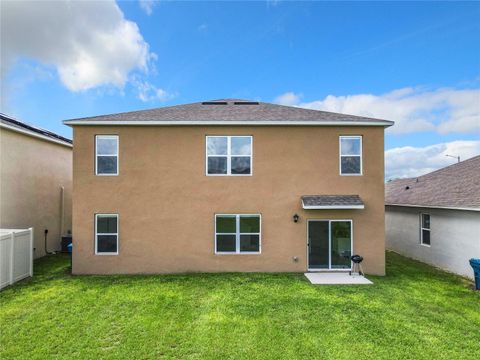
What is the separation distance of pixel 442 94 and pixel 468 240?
15385mm

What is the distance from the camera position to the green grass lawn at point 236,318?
16.4 ft

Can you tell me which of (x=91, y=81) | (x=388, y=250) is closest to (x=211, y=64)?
(x=91, y=81)

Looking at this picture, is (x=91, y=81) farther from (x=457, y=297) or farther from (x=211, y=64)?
(x=457, y=297)

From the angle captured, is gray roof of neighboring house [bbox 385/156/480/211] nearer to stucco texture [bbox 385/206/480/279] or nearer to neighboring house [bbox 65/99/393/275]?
stucco texture [bbox 385/206/480/279]

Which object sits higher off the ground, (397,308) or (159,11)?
(159,11)

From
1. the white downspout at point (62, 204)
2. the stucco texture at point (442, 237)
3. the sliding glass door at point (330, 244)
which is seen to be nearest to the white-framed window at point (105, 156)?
the white downspout at point (62, 204)

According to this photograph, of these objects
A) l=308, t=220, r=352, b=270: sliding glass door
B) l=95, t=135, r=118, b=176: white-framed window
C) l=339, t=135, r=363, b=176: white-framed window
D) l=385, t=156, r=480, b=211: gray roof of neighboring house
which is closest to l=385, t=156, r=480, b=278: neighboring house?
l=385, t=156, r=480, b=211: gray roof of neighboring house

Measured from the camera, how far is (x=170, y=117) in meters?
10.1

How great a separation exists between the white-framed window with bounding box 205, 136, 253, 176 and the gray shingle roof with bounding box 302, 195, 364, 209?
2.55 meters

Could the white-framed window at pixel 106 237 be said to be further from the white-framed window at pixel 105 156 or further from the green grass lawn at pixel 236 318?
the white-framed window at pixel 105 156

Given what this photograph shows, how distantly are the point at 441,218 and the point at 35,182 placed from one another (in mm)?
19042

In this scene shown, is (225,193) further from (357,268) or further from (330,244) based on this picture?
(357,268)

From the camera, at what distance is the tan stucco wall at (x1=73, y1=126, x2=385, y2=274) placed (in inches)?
387

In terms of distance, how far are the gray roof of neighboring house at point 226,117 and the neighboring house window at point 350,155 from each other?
654 millimetres
